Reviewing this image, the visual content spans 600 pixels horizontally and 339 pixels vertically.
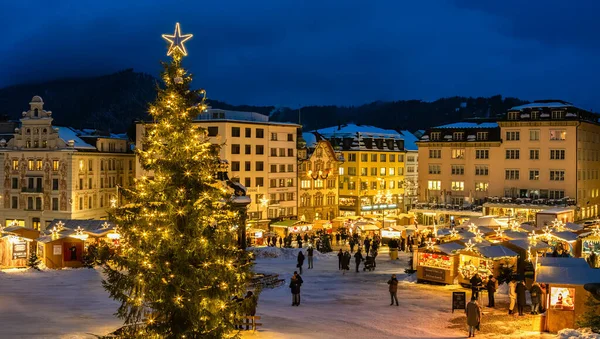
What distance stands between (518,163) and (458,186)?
7.39 meters

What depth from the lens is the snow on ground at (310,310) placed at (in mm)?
23766

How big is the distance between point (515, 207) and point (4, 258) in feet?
161

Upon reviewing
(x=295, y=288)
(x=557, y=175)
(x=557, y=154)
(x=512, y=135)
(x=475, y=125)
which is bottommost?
(x=295, y=288)

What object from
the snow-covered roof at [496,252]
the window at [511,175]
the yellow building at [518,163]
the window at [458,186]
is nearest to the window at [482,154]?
the yellow building at [518,163]

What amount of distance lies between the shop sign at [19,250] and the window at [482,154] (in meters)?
50.6

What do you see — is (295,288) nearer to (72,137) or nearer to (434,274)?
(434,274)

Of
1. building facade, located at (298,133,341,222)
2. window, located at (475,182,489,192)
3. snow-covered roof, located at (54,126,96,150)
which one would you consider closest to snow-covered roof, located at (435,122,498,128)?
window, located at (475,182,489,192)

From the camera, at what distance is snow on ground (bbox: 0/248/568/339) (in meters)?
23.8

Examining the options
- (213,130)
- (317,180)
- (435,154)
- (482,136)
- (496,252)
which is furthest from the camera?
(317,180)

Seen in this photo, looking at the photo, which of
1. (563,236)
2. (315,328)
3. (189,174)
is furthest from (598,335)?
(563,236)

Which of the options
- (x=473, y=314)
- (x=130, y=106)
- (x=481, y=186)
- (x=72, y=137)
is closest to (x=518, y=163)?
(x=481, y=186)

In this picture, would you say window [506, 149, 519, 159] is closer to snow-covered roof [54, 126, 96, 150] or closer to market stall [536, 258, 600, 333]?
snow-covered roof [54, 126, 96, 150]

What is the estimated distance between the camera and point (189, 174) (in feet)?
57.3

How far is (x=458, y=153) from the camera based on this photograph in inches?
3049
